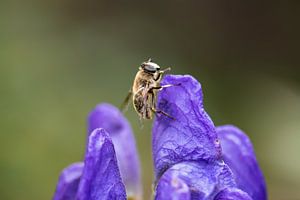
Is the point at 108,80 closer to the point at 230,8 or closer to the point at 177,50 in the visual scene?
the point at 177,50

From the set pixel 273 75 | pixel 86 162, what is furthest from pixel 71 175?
pixel 273 75

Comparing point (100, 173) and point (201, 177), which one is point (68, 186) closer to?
point (100, 173)

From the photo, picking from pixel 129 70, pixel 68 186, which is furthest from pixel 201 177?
pixel 129 70

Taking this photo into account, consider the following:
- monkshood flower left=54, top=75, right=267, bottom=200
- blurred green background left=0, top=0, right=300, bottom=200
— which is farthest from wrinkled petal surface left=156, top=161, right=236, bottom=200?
blurred green background left=0, top=0, right=300, bottom=200

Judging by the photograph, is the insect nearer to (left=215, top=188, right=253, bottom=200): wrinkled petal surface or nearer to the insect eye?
the insect eye

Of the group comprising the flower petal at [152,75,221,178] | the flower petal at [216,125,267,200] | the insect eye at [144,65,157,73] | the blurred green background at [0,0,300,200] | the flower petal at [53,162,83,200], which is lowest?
the blurred green background at [0,0,300,200]

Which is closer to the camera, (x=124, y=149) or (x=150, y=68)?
(x=150, y=68)

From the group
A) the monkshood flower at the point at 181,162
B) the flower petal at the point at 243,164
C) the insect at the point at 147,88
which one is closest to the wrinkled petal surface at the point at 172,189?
the monkshood flower at the point at 181,162
